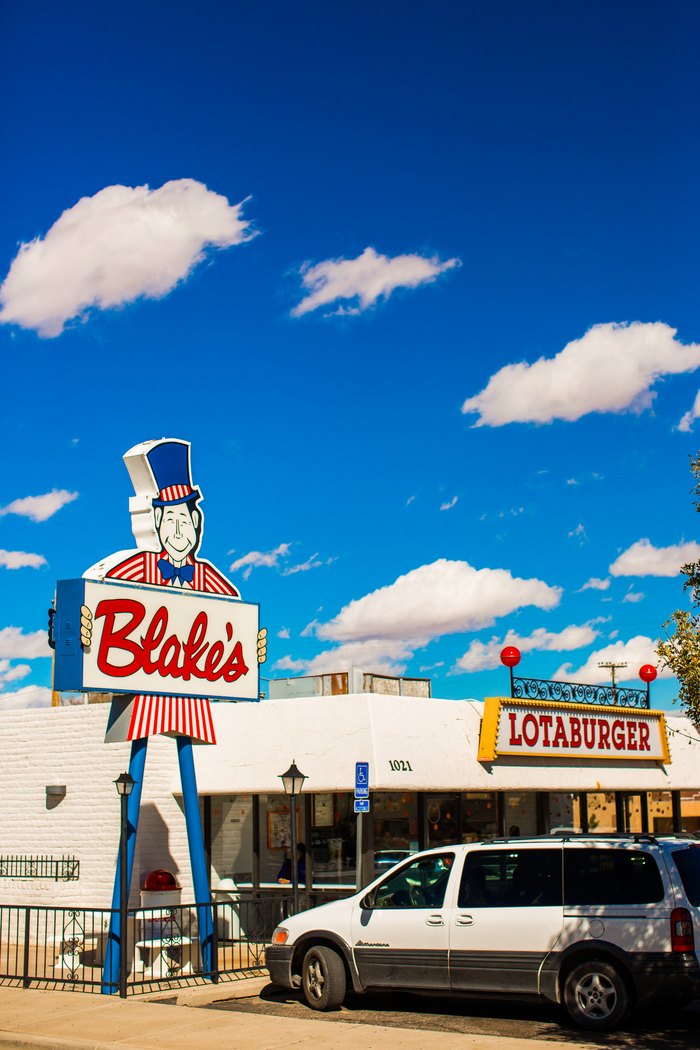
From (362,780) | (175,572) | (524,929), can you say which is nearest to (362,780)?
(362,780)

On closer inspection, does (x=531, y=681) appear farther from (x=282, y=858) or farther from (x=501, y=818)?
(x=282, y=858)

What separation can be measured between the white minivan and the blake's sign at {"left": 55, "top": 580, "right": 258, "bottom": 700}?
456cm

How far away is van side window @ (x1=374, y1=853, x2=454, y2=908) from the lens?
1284 centimetres

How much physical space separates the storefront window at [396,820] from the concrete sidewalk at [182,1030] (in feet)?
17.6

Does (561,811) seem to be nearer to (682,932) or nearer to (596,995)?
(596,995)

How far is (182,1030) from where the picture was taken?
12.3m

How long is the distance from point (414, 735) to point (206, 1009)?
6.88m

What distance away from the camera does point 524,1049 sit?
10.6 metres

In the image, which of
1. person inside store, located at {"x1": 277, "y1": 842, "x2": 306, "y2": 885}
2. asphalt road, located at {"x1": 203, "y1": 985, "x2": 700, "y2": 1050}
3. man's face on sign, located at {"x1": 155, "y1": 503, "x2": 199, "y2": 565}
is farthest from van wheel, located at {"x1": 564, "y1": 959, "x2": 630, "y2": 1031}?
person inside store, located at {"x1": 277, "y1": 842, "x2": 306, "y2": 885}

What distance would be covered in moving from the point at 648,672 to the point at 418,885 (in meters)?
15.5

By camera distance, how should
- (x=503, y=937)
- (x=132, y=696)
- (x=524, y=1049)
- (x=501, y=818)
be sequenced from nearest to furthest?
(x=524, y=1049), (x=503, y=937), (x=132, y=696), (x=501, y=818)

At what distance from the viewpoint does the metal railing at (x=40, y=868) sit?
2067 cm

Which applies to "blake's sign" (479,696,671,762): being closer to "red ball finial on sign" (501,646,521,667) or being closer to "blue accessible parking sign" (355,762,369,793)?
"red ball finial on sign" (501,646,521,667)

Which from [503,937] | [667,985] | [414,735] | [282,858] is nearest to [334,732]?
[414,735]
